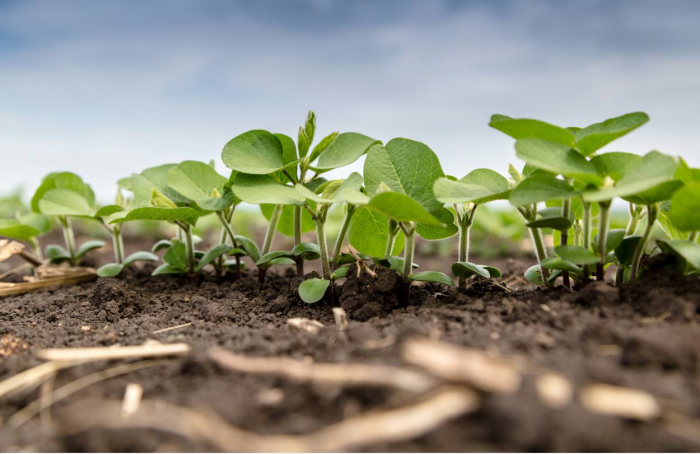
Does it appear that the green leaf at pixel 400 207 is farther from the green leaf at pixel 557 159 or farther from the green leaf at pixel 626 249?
the green leaf at pixel 626 249

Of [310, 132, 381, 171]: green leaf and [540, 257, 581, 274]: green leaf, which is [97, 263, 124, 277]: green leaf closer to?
[310, 132, 381, 171]: green leaf

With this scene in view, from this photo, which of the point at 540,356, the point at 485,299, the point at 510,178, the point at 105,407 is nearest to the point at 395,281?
the point at 485,299

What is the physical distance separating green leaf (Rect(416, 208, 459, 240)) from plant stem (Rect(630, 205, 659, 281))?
0.58 metres

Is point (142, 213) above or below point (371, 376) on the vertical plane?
above

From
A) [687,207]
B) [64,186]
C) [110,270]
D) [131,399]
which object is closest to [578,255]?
[687,207]

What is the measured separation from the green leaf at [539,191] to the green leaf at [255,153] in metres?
A: 0.85

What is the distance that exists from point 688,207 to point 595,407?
841 millimetres

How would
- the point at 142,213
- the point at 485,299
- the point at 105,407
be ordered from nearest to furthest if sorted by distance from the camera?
the point at 105,407, the point at 485,299, the point at 142,213

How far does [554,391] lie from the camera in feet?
3.12

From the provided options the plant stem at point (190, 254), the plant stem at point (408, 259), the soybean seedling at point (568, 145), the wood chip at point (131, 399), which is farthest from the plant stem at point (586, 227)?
the plant stem at point (190, 254)

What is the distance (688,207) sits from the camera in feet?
4.91

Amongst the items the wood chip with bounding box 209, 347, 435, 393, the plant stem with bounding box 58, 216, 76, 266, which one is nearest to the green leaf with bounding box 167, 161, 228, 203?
the plant stem with bounding box 58, 216, 76, 266

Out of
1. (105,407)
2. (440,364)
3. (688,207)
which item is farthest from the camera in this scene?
(688,207)

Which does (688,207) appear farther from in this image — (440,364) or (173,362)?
(173,362)
